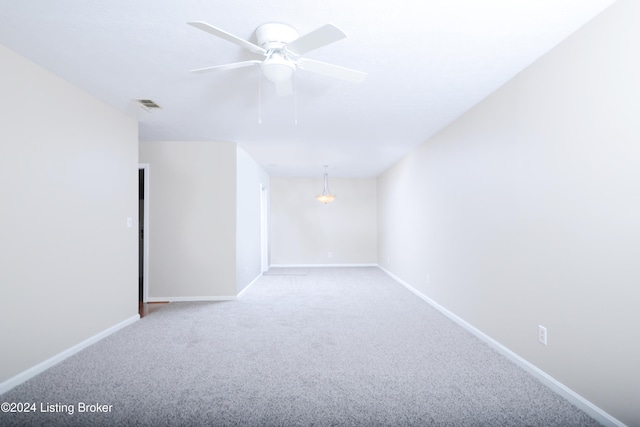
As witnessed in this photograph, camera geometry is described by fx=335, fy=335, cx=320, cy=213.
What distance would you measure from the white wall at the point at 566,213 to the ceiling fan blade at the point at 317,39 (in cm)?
150

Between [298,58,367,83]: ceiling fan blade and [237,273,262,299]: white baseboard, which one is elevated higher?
[298,58,367,83]: ceiling fan blade

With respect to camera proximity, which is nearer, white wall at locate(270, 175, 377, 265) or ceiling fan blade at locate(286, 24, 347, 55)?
ceiling fan blade at locate(286, 24, 347, 55)

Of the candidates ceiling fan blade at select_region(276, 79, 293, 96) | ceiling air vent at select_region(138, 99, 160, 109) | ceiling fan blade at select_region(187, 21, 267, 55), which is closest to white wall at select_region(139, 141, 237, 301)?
ceiling air vent at select_region(138, 99, 160, 109)

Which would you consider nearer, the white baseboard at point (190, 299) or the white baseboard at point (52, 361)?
the white baseboard at point (52, 361)

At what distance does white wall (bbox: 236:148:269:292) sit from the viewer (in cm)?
512

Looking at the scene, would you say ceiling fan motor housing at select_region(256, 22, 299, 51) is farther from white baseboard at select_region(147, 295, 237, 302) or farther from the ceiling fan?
white baseboard at select_region(147, 295, 237, 302)

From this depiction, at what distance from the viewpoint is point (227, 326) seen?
3.63 metres

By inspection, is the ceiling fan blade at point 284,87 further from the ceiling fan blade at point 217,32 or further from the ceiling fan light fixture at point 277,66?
the ceiling fan blade at point 217,32

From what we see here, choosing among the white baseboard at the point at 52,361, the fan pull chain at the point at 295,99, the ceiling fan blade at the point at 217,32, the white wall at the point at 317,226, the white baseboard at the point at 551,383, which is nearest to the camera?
the ceiling fan blade at the point at 217,32

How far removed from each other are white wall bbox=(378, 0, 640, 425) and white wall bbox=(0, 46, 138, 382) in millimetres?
3665

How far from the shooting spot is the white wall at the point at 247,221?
512 cm

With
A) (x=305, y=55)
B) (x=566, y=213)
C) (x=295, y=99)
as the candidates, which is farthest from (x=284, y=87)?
(x=566, y=213)

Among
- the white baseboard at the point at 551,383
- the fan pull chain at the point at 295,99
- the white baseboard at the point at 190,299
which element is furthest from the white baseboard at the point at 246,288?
the white baseboard at the point at 551,383

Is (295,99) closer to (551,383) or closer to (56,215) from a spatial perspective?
(56,215)
